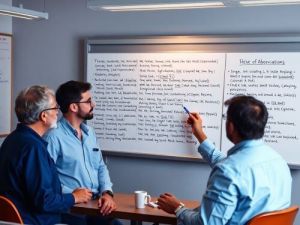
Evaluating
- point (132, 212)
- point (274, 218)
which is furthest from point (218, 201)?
A: point (132, 212)

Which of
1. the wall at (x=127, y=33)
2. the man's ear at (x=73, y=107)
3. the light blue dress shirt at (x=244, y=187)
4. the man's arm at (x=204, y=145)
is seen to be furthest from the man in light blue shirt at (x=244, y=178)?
the wall at (x=127, y=33)

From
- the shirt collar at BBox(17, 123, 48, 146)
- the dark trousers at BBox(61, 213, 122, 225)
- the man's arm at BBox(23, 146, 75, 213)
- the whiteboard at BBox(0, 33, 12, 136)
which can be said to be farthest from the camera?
the whiteboard at BBox(0, 33, 12, 136)

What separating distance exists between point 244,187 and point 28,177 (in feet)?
3.28

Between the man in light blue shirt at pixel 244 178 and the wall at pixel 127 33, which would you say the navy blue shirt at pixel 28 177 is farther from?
the wall at pixel 127 33

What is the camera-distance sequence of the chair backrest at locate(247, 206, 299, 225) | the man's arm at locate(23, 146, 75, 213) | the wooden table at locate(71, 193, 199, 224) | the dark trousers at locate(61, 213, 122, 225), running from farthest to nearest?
the dark trousers at locate(61, 213, 122, 225) < the wooden table at locate(71, 193, 199, 224) < the man's arm at locate(23, 146, 75, 213) < the chair backrest at locate(247, 206, 299, 225)

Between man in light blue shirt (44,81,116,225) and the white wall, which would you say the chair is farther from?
the white wall

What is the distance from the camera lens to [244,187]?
5.79 feet

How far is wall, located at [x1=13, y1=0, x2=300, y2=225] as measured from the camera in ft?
10.4

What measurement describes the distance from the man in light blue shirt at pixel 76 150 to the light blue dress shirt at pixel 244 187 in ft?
2.97

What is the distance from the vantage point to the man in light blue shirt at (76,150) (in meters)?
2.69

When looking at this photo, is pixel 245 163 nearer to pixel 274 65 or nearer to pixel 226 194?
pixel 226 194

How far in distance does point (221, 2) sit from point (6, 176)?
1.40 m

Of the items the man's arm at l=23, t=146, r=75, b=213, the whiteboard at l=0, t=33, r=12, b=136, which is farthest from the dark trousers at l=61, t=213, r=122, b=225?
the whiteboard at l=0, t=33, r=12, b=136

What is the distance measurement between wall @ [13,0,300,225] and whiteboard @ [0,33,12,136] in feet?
0.24
